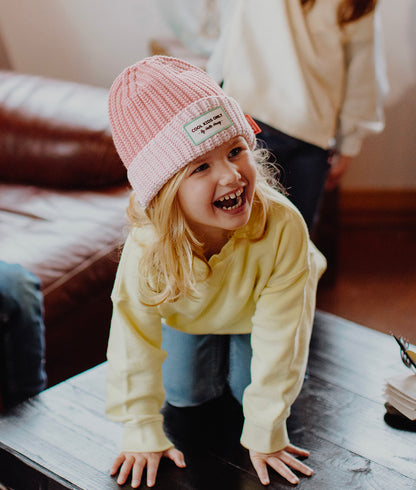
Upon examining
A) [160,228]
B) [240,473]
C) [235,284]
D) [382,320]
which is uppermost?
[160,228]

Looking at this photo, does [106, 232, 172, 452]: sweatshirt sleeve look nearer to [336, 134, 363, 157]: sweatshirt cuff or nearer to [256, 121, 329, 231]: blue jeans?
[256, 121, 329, 231]: blue jeans

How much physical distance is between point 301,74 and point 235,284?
0.57m

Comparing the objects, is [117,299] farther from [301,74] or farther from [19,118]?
[19,118]

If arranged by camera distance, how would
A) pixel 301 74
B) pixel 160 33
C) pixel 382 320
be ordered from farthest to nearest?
pixel 160 33 < pixel 382 320 < pixel 301 74

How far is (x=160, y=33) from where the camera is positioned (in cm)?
242

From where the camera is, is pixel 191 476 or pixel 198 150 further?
pixel 191 476

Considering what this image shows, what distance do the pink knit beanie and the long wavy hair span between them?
0.58m

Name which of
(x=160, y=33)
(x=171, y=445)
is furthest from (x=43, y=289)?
(x=160, y=33)

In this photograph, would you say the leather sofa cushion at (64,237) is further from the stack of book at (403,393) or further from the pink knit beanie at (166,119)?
the stack of book at (403,393)

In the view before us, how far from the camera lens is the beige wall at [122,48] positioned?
7.50 feet

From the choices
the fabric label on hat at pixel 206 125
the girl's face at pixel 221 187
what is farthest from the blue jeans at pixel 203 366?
the fabric label on hat at pixel 206 125

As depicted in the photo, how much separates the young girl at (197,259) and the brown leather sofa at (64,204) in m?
0.43

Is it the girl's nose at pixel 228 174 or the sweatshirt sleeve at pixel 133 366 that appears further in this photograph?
the sweatshirt sleeve at pixel 133 366

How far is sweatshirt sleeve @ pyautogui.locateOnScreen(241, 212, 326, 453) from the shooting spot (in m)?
1.04
